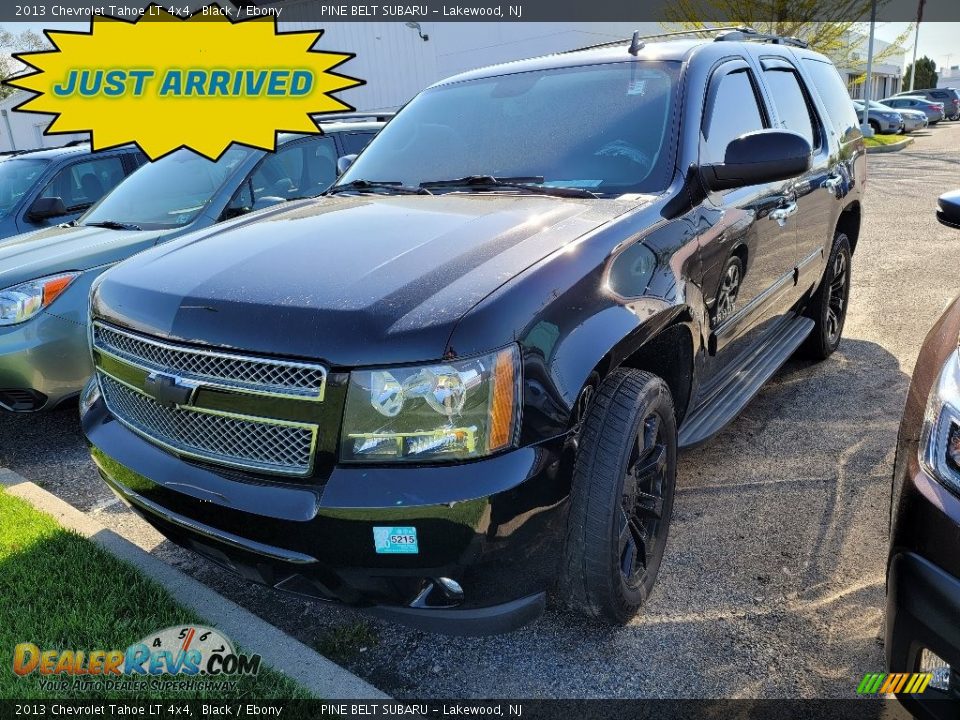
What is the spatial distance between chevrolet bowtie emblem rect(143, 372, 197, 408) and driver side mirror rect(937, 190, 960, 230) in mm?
2637

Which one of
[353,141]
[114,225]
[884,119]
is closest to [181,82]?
[353,141]

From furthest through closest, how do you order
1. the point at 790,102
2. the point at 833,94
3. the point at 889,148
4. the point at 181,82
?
1. the point at 889,148
2. the point at 181,82
3. the point at 833,94
4. the point at 790,102

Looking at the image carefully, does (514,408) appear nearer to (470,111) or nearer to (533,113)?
(533,113)

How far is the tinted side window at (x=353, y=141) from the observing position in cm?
610

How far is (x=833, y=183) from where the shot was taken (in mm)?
A: 4441

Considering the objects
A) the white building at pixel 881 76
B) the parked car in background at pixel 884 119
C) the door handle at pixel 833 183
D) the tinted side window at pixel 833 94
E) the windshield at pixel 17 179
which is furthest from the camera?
the white building at pixel 881 76

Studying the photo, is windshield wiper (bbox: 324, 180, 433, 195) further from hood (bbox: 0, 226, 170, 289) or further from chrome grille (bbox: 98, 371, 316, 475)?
hood (bbox: 0, 226, 170, 289)

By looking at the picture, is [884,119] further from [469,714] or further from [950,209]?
[469,714]

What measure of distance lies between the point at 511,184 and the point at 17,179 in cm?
631

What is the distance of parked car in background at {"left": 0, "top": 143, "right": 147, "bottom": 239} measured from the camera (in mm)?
6738

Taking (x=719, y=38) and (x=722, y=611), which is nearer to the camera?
(x=722, y=611)

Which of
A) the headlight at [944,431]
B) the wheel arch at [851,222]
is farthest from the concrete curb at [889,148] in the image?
the headlight at [944,431]

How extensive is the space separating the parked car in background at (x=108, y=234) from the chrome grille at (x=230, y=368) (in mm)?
2011

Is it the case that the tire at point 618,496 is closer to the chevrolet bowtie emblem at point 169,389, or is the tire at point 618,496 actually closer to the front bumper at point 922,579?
the front bumper at point 922,579
